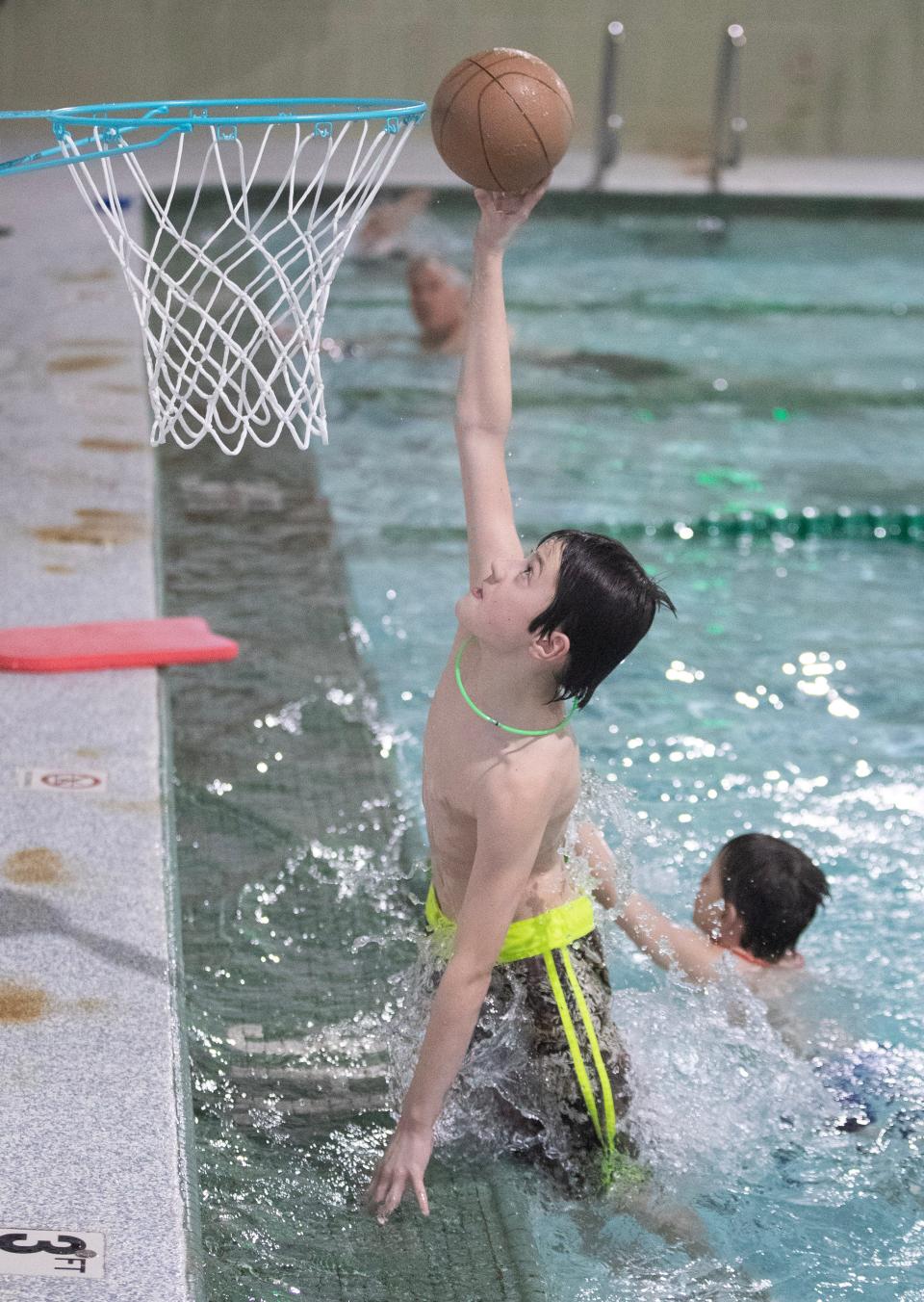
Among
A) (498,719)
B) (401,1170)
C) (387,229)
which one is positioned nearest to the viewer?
(401,1170)

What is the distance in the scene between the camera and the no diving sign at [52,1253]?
85.3 inches

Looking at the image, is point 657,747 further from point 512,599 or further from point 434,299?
point 434,299

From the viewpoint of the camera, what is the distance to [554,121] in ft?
8.64

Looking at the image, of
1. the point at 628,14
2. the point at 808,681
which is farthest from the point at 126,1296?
the point at 628,14

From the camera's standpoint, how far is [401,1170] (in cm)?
230

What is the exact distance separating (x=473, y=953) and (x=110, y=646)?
7.23ft

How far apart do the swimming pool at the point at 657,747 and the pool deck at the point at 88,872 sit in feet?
0.63

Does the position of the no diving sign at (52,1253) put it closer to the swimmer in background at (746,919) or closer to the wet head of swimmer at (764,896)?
the swimmer in background at (746,919)

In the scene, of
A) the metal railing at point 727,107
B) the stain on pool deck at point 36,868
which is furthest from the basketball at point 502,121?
the metal railing at point 727,107

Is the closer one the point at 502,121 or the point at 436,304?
the point at 502,121

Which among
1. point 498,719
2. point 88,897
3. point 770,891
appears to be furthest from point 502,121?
point 88,897

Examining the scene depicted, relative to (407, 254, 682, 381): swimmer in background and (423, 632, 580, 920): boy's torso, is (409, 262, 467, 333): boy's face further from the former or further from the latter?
(423, 632, 580, 920): boy's torso

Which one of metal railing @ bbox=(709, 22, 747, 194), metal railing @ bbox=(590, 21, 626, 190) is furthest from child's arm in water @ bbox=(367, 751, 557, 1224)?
metal railing @ bbox=(590, 21, 626, 190)

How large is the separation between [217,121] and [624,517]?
12.9 feet
